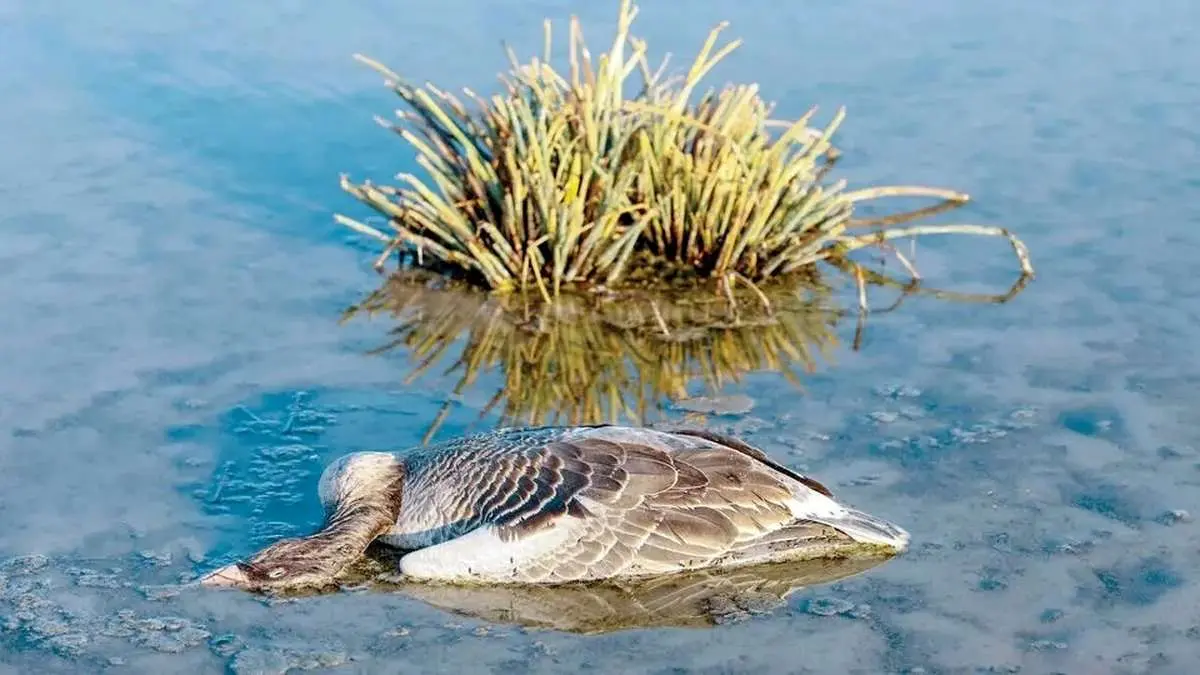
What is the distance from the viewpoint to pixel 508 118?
10.6 m

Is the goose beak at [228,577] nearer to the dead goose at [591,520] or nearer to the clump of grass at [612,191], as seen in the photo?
the dead goose at [591,520]

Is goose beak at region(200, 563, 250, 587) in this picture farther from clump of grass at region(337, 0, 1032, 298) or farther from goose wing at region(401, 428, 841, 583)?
clump of grass at region(337, 0, 1032, 298)

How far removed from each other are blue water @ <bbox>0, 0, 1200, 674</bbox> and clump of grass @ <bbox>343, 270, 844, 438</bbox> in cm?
22

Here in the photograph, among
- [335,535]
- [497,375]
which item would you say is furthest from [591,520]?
[497,375]

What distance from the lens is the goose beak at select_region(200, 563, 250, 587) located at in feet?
23.7

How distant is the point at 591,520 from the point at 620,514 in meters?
0.14

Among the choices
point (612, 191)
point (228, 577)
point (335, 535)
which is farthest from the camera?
point (612, 191)

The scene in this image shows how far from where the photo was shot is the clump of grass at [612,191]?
1029cm

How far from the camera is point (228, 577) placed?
23.7 ft

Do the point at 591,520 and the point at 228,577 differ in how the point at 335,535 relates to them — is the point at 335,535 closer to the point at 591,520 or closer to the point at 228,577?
the point at 228,577

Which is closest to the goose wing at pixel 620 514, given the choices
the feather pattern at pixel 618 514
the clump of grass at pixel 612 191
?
the feather pattern at pixel 618 514

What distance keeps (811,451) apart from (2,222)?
270 inches

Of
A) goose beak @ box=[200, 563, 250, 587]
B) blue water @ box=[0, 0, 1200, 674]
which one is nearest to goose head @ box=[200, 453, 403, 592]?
goose beak @ box=[200, 563, 250, 587]

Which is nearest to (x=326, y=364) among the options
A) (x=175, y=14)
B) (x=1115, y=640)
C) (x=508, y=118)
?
(x=508, y=118)
